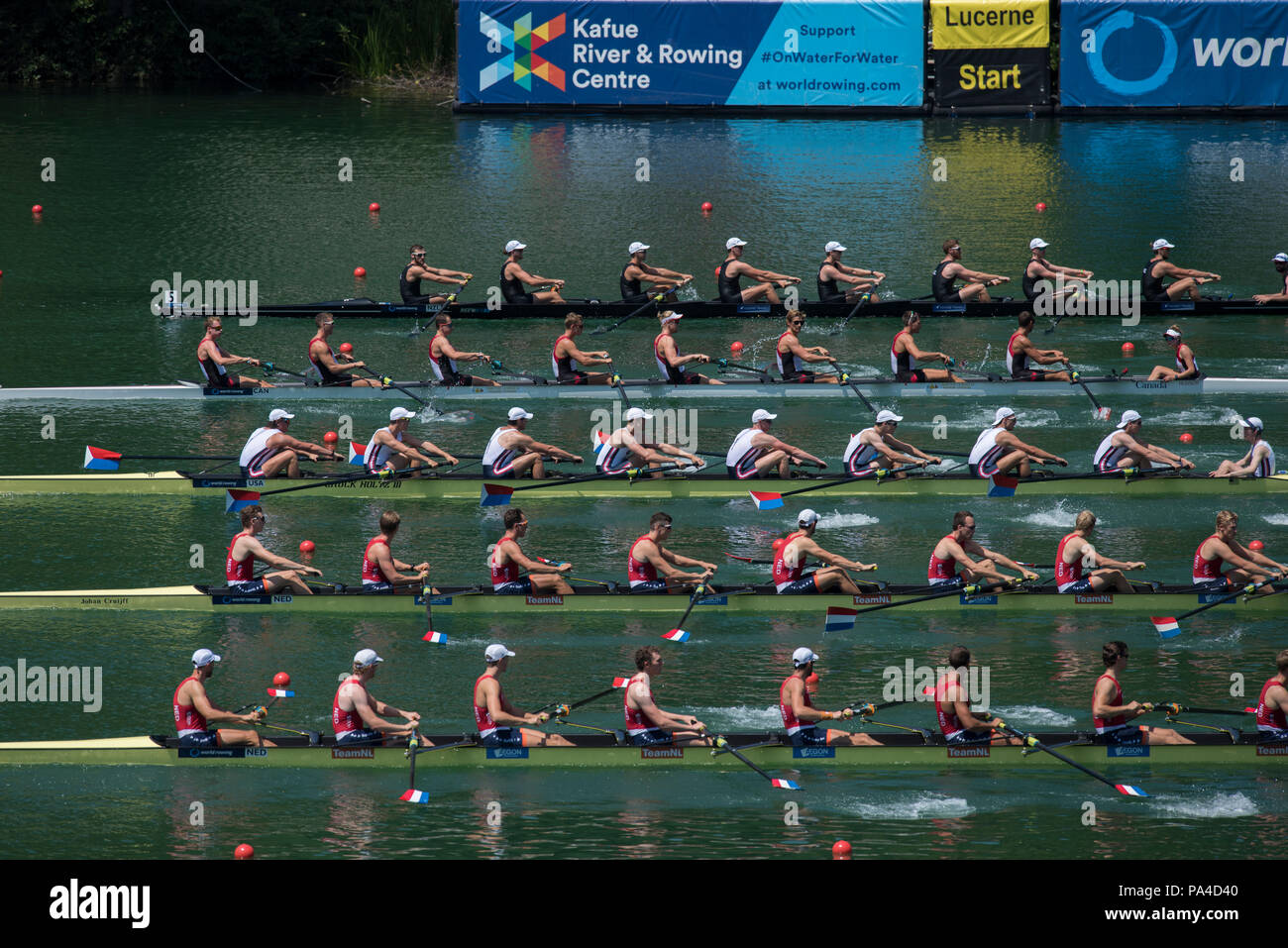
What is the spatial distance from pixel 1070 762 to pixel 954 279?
15.7 m

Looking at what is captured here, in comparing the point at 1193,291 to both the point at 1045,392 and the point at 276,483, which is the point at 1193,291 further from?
the point at 276,483

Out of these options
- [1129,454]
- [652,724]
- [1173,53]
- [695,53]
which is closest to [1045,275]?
[1129,454]

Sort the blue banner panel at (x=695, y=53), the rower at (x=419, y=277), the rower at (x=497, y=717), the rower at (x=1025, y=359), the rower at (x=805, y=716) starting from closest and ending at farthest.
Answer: the rower at (x=497, y=717) < the rower at (x=805, y=716) < the rower at (x=1025, y=359) < the rower at (x=419, y=277) < the blue banner panel at (x=695, y=53)

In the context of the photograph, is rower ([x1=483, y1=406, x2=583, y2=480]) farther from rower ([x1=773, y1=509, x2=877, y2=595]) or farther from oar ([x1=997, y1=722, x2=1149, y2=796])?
oar ([x1=997, y1=722, x2=1149, y2=796])

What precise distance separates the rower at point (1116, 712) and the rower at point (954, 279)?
1473 centimetres

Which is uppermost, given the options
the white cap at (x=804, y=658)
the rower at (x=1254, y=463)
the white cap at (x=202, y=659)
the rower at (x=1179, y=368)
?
the rower at (x=1179, y=368)

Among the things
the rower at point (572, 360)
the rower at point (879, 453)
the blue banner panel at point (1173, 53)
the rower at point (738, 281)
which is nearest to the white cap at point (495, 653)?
the rower at point (879, 453)

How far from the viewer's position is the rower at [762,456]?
2323 cm

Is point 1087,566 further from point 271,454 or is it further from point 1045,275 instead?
point 1045,275

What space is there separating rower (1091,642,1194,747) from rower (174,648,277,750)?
26.6 feet

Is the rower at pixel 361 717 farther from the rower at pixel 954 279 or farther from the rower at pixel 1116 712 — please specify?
the rower at pixel 954 279

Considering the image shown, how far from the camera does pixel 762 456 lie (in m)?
23.3

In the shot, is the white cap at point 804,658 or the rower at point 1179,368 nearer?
the white cap at point 804,658

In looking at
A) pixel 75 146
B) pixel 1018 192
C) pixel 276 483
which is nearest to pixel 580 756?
pixel 276 483
